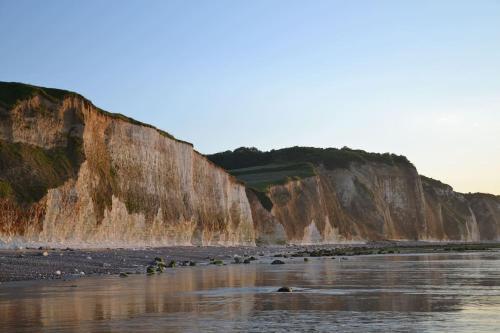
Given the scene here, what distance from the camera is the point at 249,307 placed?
13.9m

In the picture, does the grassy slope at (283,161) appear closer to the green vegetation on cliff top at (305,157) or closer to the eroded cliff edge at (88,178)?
the green vegetation on cliff top at (305,157)

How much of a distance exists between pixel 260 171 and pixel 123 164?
71481 mm

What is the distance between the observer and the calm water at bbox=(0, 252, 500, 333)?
36.1 feet

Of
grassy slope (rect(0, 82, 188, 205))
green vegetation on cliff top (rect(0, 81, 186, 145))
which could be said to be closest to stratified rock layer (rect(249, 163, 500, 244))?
grassy slope (rect(0, 82, 188, 205))

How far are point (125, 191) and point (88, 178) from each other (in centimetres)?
623

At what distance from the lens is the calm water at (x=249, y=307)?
36.1ft

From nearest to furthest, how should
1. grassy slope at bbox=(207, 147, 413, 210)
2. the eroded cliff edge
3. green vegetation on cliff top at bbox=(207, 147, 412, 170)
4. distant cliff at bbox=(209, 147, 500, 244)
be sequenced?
1. the eroded cliff edge
2. distant cliff at bbox=(209, 147, 500, 244)
3. grassy slope at bbox=(207, 147, 413, 210)
4. green vegetation on cliff top at bbox=(207, 147, 412, 170)

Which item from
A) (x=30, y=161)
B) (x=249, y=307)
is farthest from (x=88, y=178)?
(x=249, y=307)

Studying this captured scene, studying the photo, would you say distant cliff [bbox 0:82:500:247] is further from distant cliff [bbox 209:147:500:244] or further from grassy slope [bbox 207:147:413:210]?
grassy slope [bbox 207:147:413:210]

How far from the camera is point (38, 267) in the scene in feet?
80.8

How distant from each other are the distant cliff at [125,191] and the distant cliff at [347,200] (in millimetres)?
346

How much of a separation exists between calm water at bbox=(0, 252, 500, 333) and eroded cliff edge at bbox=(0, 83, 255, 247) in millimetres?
19180

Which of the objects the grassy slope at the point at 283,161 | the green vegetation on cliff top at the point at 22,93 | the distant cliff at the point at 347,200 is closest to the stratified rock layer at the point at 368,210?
the distant cliff at the point at 347,200

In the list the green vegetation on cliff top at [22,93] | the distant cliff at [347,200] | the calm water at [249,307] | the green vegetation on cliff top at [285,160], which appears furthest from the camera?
the green vegetation on cliff top at [285,160]
